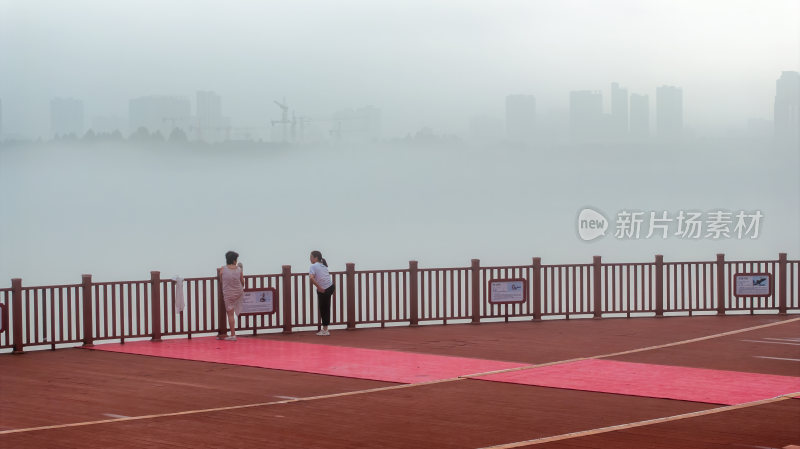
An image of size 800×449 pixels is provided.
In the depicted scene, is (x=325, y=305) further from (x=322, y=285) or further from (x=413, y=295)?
(x=413, y=295)

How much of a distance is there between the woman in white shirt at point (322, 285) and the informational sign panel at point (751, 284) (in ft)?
30.1

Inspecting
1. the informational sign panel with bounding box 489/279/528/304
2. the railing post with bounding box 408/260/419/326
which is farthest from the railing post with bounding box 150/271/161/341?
the informational sign panel with bounding box 489/279/528/304

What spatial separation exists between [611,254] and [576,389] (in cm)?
14208

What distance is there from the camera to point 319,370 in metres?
15.9

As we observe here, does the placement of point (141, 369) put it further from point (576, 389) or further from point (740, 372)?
point (740, 372)

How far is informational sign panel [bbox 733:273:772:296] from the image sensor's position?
2250cm

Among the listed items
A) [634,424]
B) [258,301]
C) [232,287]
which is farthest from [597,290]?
[634,424]

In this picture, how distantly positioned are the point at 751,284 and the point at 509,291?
18.1ft

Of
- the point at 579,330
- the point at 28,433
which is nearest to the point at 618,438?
the point at 28,433

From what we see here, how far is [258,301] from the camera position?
784 inches

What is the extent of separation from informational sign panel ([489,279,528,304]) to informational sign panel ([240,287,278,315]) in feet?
15.2

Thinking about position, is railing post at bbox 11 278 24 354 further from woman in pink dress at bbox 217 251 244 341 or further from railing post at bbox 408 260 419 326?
railing post at bbox 408 260 419 326

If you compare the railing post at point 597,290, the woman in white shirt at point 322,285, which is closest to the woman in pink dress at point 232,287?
the woman in white shirt at point 322,285

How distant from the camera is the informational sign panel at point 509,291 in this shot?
2148 centimetres
